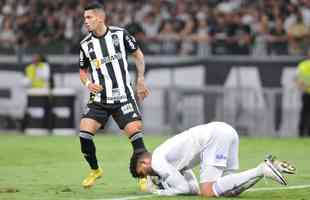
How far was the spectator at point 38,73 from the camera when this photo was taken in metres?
27.1

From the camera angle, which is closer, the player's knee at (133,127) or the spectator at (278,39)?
the player's knee at (133,127)

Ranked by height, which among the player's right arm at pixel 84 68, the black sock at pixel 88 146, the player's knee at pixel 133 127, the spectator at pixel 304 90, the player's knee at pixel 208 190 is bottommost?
the spectator at pixel 304 90

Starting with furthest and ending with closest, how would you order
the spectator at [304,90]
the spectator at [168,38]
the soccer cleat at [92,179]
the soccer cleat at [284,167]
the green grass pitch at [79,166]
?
the spectator at [168,38], the spectator at [304,90], the soccer cleat at [92,179], the green grass pitch at [79,166], the soccer cleat at [284,167]

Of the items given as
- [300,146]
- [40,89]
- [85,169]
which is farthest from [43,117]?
[85,169]

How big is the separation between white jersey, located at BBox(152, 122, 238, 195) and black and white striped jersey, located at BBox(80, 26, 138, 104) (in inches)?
70.1

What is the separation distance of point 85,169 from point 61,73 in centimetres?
1199

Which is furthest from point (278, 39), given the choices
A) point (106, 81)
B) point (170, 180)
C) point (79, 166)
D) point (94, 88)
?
point (170, 180)

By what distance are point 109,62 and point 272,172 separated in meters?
3.20

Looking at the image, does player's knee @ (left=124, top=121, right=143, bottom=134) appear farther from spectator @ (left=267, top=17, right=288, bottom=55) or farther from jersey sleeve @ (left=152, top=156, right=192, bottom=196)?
spectator @ (left=267, top=17, right=288, bottom=55)

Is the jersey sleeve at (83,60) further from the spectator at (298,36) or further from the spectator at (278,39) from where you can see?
the spectator at (278,39)

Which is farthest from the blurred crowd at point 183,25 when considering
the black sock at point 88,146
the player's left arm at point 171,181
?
the player's left arm at point 171,181

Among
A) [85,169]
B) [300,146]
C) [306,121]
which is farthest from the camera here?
[306,121]

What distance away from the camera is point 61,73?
2803 cm

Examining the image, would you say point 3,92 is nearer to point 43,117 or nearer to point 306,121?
point 43,117
